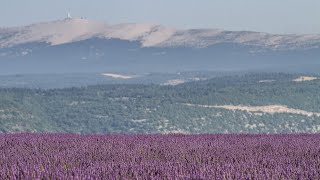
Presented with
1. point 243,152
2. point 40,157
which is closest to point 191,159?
point 243,152

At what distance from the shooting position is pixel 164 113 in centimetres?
5328

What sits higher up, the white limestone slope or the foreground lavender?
the foreground lavender

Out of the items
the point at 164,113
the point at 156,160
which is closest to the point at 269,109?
the point at 164,113

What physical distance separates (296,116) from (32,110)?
711 inches

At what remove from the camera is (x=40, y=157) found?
9.39 m

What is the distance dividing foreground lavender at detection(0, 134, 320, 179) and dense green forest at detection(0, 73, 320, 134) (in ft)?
110

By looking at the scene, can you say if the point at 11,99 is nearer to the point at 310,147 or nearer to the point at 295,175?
the point at 310,147

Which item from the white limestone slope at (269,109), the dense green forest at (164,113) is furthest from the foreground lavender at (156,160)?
the white limestone slope at (269,109)

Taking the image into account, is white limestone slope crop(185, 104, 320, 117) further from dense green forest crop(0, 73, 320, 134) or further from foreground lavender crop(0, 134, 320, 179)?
foreground lavender crop(0, 134, 320, 179)

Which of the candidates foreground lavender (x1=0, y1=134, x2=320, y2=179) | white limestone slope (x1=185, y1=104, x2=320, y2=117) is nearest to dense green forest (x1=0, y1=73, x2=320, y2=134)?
white limestone slope (x1=185, y1=104, x2=320, y2=117)

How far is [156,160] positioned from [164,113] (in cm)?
4395

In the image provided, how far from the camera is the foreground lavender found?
721cm

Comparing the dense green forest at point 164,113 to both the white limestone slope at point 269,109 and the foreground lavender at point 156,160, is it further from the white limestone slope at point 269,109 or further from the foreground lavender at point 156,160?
the foreground lavender at point 156,160

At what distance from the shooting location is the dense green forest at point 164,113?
4866 centimetres
